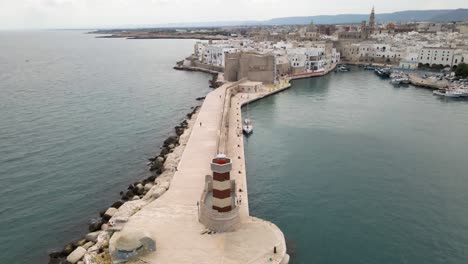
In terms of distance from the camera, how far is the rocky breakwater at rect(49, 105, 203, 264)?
16.5m

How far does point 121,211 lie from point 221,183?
721 cm

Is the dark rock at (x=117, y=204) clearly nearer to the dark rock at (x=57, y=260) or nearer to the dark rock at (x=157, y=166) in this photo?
the dark rock at (x=57, y=260)

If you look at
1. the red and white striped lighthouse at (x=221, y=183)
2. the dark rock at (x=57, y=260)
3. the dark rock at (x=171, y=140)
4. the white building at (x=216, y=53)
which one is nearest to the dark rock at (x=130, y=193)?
the dark rock at (x=57, y=260)

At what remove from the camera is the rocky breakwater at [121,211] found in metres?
16.5

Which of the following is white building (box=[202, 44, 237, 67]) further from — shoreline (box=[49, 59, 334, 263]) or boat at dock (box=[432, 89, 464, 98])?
shoreline (box=[49, 59, 334, 263])

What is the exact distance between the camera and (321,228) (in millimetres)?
19578

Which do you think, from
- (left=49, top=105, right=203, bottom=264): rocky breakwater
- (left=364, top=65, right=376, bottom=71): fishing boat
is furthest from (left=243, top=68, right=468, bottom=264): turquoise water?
(left=364, top=65, right=376, bottom=71): fishing boat

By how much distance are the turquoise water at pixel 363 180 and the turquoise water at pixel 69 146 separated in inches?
396

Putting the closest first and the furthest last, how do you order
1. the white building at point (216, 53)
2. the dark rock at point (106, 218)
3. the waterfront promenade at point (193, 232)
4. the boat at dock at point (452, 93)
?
the waterfront promenade at point (193, 232) < the dark rock at point (106, 218) < the boat at dock at point (452, 93) < the white building at point (216, 53)

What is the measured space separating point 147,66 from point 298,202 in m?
74.9

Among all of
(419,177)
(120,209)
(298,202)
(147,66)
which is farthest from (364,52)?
(120,209)

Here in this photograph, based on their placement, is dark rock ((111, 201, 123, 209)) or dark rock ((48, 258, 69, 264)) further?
dark rock ((111, 201, 123, 209))

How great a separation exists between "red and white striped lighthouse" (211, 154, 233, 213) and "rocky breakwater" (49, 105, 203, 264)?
4877mm

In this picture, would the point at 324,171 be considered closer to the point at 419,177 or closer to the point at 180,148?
the point at 419,177
